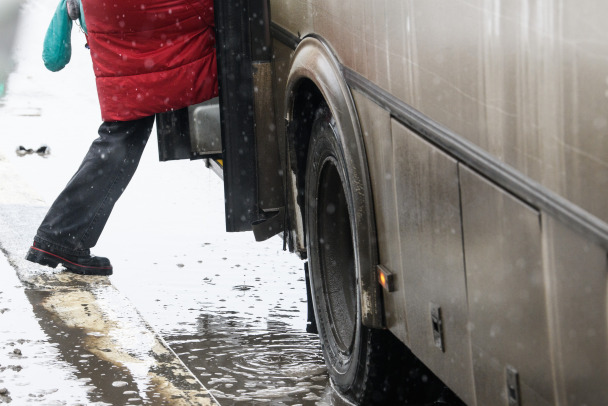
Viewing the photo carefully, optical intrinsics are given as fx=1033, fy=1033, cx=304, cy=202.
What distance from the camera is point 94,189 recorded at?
5.32 meters

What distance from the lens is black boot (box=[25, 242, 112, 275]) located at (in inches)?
210

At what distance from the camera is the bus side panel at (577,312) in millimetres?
1888

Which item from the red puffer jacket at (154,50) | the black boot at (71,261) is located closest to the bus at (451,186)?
the red puffer jacket at (154,50)

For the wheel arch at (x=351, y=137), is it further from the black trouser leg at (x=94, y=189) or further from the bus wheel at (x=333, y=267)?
the black trouser leg at (x=94, y=189)

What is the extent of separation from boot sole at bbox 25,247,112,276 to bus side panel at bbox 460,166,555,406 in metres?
3.32

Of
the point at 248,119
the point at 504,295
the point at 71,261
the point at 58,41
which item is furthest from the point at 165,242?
the point at 504,295

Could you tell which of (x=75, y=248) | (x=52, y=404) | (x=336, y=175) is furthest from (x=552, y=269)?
(x=75, y=248)

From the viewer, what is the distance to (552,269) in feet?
6.67

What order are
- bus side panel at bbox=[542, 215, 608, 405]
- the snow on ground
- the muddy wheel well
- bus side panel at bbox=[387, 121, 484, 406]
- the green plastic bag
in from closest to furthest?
1. bus side panel at bbox=[542, 215, 608, 405]
2. bus side panel at bbox=[387, 121, 484, 406]
3. the muddy wheel well
4. the snow on ground
5. the green plastic bag

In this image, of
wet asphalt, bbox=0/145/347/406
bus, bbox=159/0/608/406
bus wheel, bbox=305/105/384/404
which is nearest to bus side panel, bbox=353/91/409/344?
bus, bbox=159/0/608/406

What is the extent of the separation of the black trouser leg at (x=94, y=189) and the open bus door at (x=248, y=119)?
82 centimetres

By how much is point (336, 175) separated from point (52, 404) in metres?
1.35

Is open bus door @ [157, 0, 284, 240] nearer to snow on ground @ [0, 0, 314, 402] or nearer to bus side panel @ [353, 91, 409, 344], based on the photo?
snow on ground @ [0, 0, 314, 402]

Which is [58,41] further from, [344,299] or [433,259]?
[433,259]
